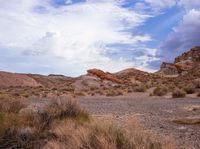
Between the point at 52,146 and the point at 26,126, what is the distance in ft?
11.5

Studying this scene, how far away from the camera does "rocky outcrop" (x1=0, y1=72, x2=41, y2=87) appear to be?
9794 cm

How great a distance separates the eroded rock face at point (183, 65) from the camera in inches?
3236

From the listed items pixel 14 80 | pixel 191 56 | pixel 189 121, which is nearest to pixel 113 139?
pixel 189 121

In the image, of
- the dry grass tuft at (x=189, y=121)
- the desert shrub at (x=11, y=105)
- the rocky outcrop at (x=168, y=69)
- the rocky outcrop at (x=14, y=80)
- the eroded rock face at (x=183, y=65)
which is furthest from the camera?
the rocky outcrop at (x=14, y=80)

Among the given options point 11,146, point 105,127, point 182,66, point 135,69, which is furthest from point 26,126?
point 135,69

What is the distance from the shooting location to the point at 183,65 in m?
84.7

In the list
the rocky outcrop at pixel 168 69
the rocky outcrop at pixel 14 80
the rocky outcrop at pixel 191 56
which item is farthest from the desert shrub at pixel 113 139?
the rocky outcrop at pixel 14 80

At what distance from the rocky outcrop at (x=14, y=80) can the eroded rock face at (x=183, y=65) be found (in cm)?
3084

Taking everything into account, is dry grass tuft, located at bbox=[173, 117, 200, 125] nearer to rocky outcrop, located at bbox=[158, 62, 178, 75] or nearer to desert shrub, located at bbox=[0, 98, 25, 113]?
desert shrub, located at bbox=[0, 98, 25, 113]

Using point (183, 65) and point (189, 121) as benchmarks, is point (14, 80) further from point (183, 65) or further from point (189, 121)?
point (189, 121)

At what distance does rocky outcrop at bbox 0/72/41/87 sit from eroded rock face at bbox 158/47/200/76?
30.8m

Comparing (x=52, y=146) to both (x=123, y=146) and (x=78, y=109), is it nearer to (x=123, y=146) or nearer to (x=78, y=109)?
(x=123, y=146)

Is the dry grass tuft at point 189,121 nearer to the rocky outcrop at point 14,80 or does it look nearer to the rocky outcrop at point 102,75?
the rocky outcrop at point 102,75

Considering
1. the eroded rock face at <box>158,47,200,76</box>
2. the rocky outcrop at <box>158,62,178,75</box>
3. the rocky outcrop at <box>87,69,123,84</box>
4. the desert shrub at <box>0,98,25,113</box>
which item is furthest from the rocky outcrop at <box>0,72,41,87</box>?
the desert shrub at <box>0,98,25,113</box>
